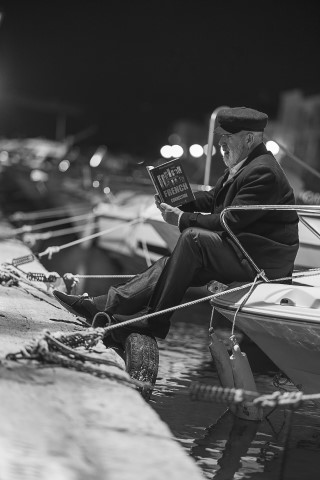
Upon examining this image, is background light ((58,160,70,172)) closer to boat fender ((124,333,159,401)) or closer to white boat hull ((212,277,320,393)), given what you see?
boat fender ((124,333,159,401))

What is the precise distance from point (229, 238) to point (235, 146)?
0.69 m

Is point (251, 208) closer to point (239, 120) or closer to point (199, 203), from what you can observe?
point (239, 120)

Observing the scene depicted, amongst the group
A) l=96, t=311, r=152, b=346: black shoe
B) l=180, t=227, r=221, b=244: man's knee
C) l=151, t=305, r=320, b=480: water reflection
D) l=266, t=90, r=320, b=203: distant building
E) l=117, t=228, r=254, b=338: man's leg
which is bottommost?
l=151, t=305, r=320, b=480: water reflection

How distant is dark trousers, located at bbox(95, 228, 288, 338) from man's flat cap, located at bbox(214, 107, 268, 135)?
0.74m

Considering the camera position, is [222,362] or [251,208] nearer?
[251,208]

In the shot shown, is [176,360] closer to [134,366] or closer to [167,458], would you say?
[134,366]

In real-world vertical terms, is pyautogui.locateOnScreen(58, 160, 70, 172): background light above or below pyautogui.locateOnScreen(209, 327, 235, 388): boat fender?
above

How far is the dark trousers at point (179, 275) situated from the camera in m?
6.43

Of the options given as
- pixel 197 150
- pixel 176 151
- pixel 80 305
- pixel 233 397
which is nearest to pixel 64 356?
pixel 233 397

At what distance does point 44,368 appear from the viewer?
4.99 meters

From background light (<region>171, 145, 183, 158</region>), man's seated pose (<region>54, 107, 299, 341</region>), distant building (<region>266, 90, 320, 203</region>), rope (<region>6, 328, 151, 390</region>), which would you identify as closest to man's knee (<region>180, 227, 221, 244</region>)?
man's seated pose (<region>54, 107, 299, 341</region>)

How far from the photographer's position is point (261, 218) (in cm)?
648

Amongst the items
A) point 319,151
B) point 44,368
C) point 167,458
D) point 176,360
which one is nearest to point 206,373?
point 176,360

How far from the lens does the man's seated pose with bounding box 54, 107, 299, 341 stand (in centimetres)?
641
